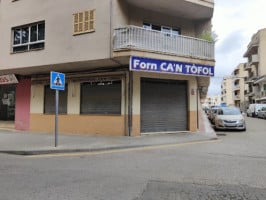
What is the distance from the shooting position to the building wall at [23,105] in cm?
1923

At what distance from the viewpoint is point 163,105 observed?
17062mm

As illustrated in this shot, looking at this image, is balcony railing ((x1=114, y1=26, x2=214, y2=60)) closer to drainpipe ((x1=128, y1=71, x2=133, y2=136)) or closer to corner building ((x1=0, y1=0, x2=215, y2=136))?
corner building ((x1=0, y1=0, x2=215, y2=136))

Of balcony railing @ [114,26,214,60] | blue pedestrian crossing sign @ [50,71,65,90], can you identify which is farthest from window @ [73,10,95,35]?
blue pedestrian crossing sign @ [50,71,65,90]

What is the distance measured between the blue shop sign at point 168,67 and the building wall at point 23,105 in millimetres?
8341

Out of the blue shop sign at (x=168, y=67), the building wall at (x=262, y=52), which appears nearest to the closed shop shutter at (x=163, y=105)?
the blue shop sign at (x=168, y=67)

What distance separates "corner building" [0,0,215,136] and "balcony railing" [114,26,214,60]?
1.9 inches

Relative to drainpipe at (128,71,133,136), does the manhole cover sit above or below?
below

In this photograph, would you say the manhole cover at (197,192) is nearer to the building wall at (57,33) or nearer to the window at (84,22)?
the building wall at (57,33)

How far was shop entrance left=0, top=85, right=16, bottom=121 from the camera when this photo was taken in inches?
811

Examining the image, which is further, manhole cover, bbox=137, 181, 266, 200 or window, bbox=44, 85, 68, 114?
window, bbox=44, 85, 68, 114

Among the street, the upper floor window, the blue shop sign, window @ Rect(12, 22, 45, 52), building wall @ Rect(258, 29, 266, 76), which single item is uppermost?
building wall @ Rect(258, 29, 266, 76)

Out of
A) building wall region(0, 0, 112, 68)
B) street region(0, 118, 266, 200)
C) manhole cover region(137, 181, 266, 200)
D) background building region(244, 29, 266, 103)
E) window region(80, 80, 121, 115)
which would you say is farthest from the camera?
background building region(244, 29, 266, 103)

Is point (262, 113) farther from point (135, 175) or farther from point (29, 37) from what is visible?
point (135, 175)

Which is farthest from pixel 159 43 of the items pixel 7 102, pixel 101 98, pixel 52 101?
pixel 7 102
